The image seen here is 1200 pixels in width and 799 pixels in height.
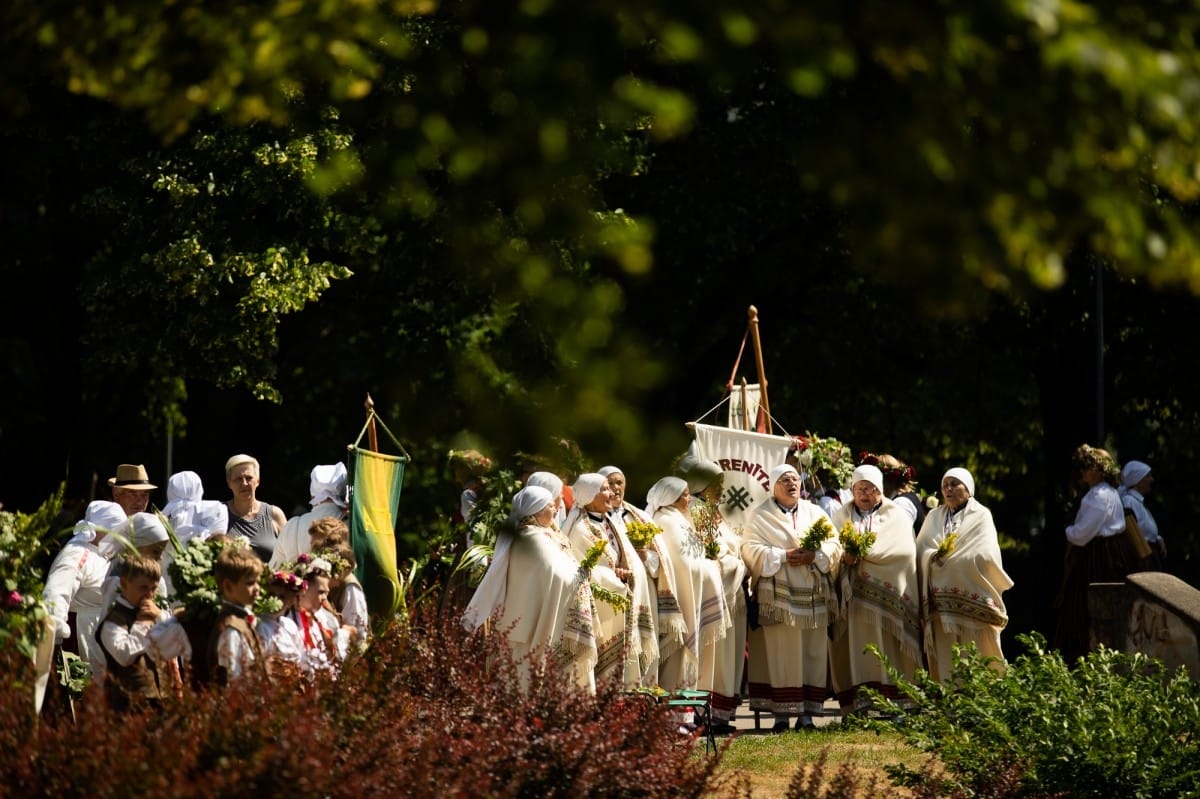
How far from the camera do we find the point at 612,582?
478 inches

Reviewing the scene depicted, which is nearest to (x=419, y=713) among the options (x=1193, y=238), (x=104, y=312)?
(x=1193, y=238)

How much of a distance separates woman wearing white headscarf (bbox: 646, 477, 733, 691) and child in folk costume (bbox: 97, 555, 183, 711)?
17.2 feet

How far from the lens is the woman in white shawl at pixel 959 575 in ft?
45.6

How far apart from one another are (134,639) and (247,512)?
404 cm

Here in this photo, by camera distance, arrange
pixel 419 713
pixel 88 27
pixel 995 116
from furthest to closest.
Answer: pixel 419 713 < pixel 88 27 < pixel 995 116

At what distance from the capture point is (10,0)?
4.73 metres

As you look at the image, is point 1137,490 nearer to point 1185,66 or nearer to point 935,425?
point 935,425

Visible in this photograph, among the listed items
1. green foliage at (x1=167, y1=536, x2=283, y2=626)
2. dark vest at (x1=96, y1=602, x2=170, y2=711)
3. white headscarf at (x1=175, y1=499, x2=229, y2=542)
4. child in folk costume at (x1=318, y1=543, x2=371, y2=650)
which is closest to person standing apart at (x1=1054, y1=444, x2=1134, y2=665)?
white headscarf at (x1=175, y1=499, x2=229, y2=542)

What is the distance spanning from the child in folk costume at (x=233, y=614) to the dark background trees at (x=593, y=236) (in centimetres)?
127

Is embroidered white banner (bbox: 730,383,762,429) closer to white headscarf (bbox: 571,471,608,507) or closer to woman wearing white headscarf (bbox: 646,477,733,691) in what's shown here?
woman wearing white headscarf (bbox: 646,477,733,691)

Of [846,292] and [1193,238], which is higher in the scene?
[846,292]

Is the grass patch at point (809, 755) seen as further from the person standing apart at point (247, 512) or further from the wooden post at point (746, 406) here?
the person standing apart at point (247, 512)

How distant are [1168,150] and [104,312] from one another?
13493 millimetres

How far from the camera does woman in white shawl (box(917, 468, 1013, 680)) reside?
13.9 metres
